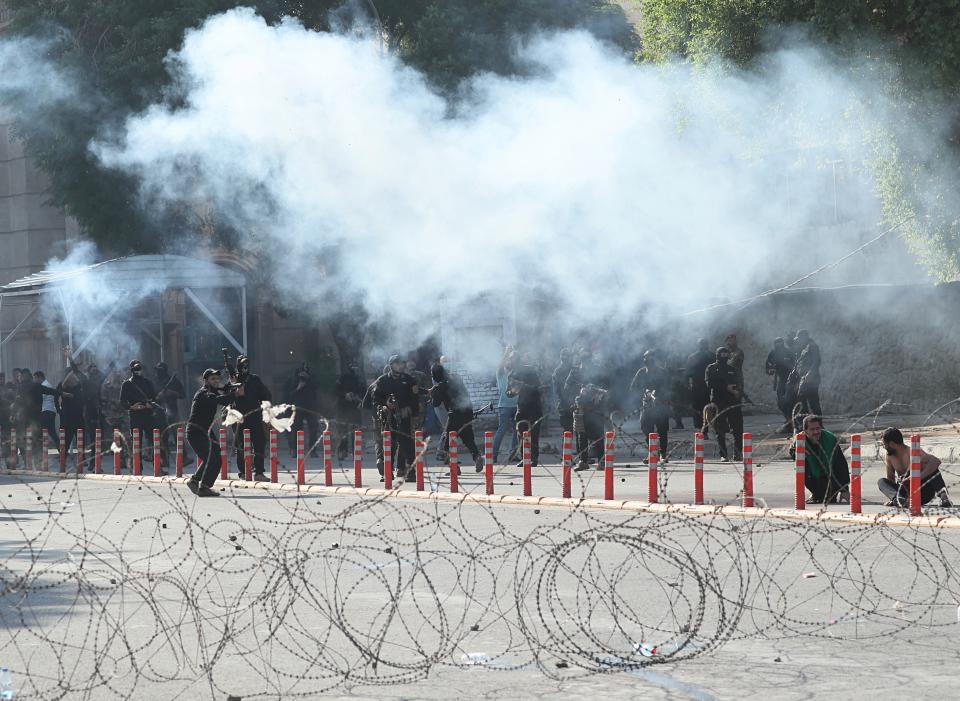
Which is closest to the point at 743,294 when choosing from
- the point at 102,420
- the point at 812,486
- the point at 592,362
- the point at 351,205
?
the point at 351,205

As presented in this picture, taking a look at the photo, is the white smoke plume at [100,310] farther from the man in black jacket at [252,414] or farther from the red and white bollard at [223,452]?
the man in black jacket at [252,414]

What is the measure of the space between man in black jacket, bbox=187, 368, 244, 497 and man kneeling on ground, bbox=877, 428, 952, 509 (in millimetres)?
6831

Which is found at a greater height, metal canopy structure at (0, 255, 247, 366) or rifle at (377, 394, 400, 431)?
metal canopy structure at (0, 255, 247, 366)

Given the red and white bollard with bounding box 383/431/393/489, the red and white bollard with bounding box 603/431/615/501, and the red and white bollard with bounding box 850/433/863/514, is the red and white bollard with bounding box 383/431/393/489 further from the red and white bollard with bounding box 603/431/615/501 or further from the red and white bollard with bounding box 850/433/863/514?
the red and white bollard with bounding box 850/433/863/514

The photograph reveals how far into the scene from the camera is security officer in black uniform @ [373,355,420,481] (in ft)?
59.6

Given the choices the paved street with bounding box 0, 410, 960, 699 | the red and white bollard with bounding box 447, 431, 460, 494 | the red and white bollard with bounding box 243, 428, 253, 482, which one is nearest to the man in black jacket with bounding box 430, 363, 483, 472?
the red and white bollard with bounding box 243, 428, 253, 482

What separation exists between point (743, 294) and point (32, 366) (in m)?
19.1

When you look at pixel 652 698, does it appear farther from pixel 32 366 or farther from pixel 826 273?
pixel 32 366

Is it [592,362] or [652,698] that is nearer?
[652,698]

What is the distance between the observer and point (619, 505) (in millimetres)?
14031

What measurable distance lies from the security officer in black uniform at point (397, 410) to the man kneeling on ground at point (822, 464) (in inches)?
223

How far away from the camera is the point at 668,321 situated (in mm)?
27328

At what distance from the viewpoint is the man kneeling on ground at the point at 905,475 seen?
41.4ft

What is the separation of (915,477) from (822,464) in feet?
4.62
